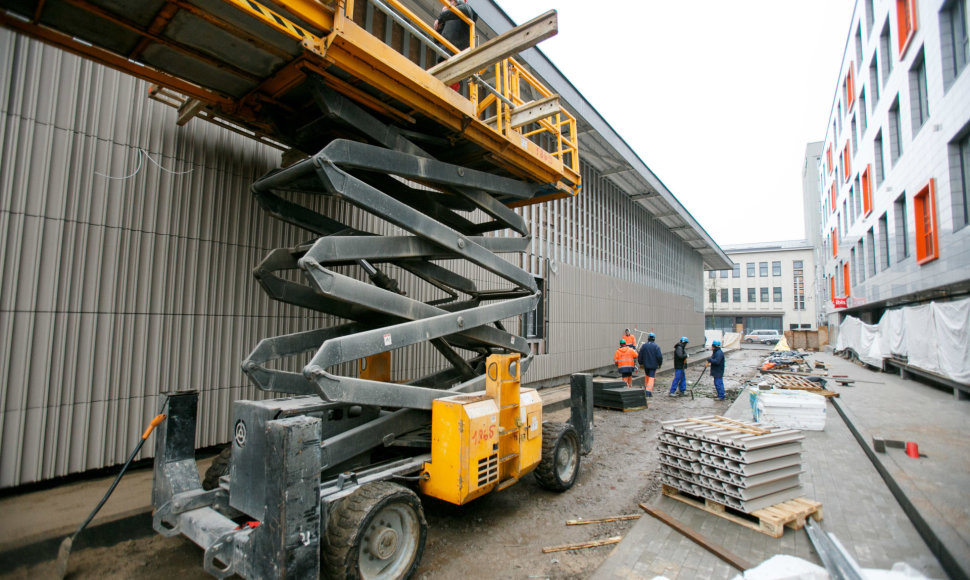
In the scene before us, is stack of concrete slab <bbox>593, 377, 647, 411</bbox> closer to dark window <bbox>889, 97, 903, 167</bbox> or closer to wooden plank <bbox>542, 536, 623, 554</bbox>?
wooden plank <bbox>542, 536, 623, 554</bbox>

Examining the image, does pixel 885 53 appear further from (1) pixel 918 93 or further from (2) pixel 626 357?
(2) pixel 626 357

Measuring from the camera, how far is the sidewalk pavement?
3.85m

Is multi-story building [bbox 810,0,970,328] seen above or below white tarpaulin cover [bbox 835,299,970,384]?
above

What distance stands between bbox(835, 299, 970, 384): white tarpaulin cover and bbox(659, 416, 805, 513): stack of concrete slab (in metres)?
10.5

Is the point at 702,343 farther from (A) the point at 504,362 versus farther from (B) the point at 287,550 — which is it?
(B) the point at 287,550

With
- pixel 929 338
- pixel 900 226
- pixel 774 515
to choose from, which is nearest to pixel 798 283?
pixel 900 226

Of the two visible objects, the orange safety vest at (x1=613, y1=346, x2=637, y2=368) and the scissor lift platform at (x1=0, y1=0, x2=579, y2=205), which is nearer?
the scissor lift platform at (x1=0, y1=0, x2=579, y2=205)

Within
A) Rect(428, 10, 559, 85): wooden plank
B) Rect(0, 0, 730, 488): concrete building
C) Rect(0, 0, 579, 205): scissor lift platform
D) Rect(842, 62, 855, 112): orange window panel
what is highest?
Rect(842, 62, 855, 112): orange window panel

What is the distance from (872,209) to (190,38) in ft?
88.9

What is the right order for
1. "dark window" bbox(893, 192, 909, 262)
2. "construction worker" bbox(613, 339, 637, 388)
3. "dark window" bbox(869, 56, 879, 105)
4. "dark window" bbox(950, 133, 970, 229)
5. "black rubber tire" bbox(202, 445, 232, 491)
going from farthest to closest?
"dark window" bbox(869, 56, 879, 105) < "dark window" bbox(893, 192, 909, 262) < "construction worker" bbox(613, 339, 637, 388) < "dark window" bbox(950, 133, 970, 229) < "black rubber tire" bbox(202, 445, 232, 491)

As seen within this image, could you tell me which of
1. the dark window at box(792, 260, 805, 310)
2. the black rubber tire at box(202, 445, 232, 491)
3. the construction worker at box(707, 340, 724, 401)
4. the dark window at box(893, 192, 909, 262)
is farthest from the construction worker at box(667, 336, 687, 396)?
the dark window at box(792, 260, 805, 310)

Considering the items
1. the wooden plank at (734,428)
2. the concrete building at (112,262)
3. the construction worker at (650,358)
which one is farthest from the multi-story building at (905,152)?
the concrete building at (112,262)

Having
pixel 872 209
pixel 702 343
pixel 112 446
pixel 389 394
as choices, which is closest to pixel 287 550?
pixel 389 394

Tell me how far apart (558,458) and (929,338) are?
1472 cm
